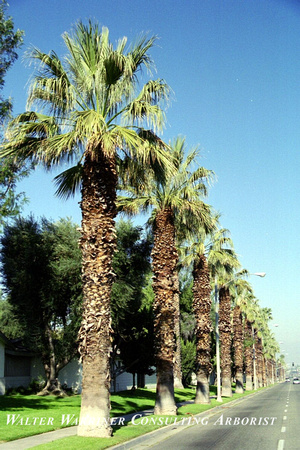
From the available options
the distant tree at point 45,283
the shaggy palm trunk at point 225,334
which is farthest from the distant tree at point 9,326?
the shaggy palm trunk at point 225,334

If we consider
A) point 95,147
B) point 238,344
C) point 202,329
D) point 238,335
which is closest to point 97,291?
point 95,147

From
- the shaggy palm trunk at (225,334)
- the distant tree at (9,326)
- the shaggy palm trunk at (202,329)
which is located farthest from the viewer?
the shaggy palm trunk at (225,334)

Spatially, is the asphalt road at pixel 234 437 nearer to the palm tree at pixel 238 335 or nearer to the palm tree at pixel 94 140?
the palm tree at pixel 94 140

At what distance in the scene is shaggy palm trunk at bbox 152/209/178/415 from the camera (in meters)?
20.0

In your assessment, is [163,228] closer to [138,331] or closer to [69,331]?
[69,331]

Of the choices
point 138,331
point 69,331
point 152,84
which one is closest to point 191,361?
point 138,331

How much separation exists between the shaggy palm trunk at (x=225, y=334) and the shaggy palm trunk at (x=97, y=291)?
2532 centimetres

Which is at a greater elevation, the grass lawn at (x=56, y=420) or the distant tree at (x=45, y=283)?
the distant tree at (x=45, y=283)

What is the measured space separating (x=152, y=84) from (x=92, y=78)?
202 cm

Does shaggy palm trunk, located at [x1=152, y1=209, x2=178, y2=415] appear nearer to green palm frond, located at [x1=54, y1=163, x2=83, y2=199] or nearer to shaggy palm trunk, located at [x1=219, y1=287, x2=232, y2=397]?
green palm frond, located at [x1=54, y1=163, x2=83, y2=199]

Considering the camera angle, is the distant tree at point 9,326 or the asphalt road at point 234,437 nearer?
the asphalt road at point 234,437

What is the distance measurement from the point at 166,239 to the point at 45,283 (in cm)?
1058

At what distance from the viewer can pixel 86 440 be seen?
12281mm

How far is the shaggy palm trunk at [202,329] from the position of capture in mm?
27844
